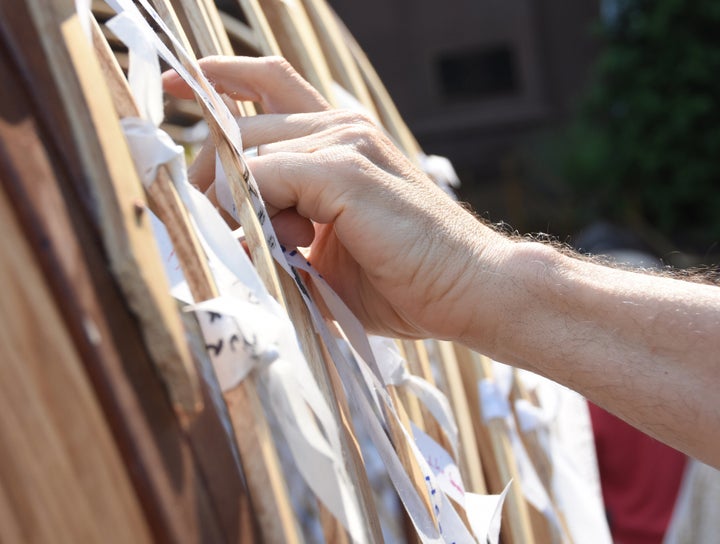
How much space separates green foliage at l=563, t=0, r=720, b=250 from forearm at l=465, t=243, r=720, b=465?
19.7ft

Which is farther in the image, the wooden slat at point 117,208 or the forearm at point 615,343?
the forearm at point 615,343

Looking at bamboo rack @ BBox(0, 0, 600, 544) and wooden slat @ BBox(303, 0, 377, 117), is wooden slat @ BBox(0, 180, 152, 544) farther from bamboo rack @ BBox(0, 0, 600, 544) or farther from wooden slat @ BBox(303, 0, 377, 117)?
wooden slat @ BBox(303, 0, 377, 117)

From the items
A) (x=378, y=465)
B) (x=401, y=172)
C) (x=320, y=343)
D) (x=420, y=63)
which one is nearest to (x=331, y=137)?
(x=401, y=172)

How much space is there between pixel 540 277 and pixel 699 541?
5.50 ft

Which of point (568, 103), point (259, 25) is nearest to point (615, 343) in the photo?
point (259, 25)

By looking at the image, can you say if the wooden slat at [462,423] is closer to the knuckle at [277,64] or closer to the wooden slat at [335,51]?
the wooden slat at [335,51]

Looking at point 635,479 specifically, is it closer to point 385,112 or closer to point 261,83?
point 385,112

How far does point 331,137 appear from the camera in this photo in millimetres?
931

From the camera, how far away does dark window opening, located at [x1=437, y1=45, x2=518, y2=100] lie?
8859 millimetres

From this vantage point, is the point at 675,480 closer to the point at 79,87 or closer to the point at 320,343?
the point at 320,343

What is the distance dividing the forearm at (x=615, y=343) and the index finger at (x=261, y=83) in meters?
0.29

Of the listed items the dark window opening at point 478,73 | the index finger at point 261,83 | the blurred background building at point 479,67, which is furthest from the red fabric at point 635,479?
the dark window opening at point 478,73

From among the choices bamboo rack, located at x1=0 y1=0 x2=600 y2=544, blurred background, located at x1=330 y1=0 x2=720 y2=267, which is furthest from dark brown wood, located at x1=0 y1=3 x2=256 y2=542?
blurred background, located at x1=330 y1=0 x2=720 y2=267

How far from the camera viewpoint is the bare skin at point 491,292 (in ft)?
3.10
